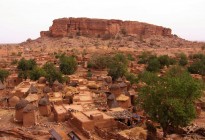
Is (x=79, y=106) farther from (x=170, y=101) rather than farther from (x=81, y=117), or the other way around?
(x=170, y=101)

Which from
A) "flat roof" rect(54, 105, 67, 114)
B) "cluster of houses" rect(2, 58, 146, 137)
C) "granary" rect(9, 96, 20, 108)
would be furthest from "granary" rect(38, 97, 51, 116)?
"granary" rect(9, 96, 20, 108)

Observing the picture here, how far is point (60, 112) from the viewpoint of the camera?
60.3 feet

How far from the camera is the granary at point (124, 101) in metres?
20.8

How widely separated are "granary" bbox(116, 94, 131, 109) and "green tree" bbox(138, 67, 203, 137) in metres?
4.18

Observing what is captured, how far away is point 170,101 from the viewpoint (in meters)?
14.5

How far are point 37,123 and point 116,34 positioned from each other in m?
68.8

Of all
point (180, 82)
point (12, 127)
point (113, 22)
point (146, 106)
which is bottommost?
point (12, 127)

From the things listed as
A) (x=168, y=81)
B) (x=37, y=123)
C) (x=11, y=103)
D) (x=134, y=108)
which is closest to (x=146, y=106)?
(x=168, y=81)

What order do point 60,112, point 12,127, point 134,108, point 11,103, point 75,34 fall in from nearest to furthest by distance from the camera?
1. point 12,127
2. point 60,112
3. point 134,108
4. point 11,103
5. point 75,34

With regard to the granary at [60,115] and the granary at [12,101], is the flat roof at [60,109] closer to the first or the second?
the granary at [60,115]

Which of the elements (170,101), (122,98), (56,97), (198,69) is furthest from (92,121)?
(198,69)

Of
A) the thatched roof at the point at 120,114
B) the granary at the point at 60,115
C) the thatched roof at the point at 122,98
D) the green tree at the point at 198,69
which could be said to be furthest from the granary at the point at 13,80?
the green tree at the point at 198,69

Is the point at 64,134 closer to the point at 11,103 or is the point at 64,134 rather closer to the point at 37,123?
the point at 37,123

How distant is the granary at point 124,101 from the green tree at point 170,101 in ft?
13.7
